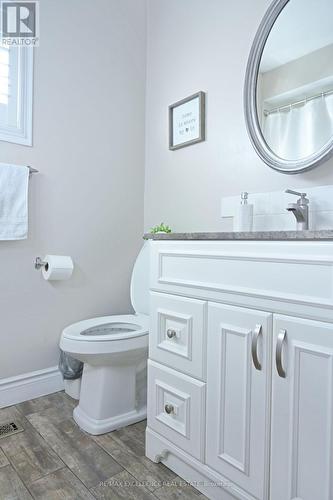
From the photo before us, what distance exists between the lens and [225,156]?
1.60 m

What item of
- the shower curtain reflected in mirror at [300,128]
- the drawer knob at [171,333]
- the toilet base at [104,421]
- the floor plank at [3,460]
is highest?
the shower curtain reflected in mirror at [300,128]

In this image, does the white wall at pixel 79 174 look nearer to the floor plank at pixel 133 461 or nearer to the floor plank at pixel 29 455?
the floor plank at pixel 29 455

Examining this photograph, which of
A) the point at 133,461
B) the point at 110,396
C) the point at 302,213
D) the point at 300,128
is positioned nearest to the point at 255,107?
the point at 300,128

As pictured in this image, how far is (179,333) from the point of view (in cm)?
114

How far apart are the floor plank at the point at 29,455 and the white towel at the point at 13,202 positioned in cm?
91

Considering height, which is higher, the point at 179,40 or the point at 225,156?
the point at 179,40

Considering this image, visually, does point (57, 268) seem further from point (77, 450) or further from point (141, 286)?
point (77, 450)

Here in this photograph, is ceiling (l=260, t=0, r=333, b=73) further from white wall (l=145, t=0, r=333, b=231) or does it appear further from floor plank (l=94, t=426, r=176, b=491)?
floor plank (l=94, t=426, r=176, b=491)

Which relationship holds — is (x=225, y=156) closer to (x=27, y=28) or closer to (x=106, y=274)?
(x=106, y=274)

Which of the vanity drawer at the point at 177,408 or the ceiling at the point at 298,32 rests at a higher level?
the ceiling at the point at 298,32

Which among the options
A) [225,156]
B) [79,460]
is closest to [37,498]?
[79,460]

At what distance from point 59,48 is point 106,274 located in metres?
1.32

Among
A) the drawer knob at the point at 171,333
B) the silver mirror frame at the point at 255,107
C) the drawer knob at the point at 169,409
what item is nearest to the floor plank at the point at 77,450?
the drawer knob at the point at 169,409

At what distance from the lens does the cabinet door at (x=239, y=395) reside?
2.91ft
